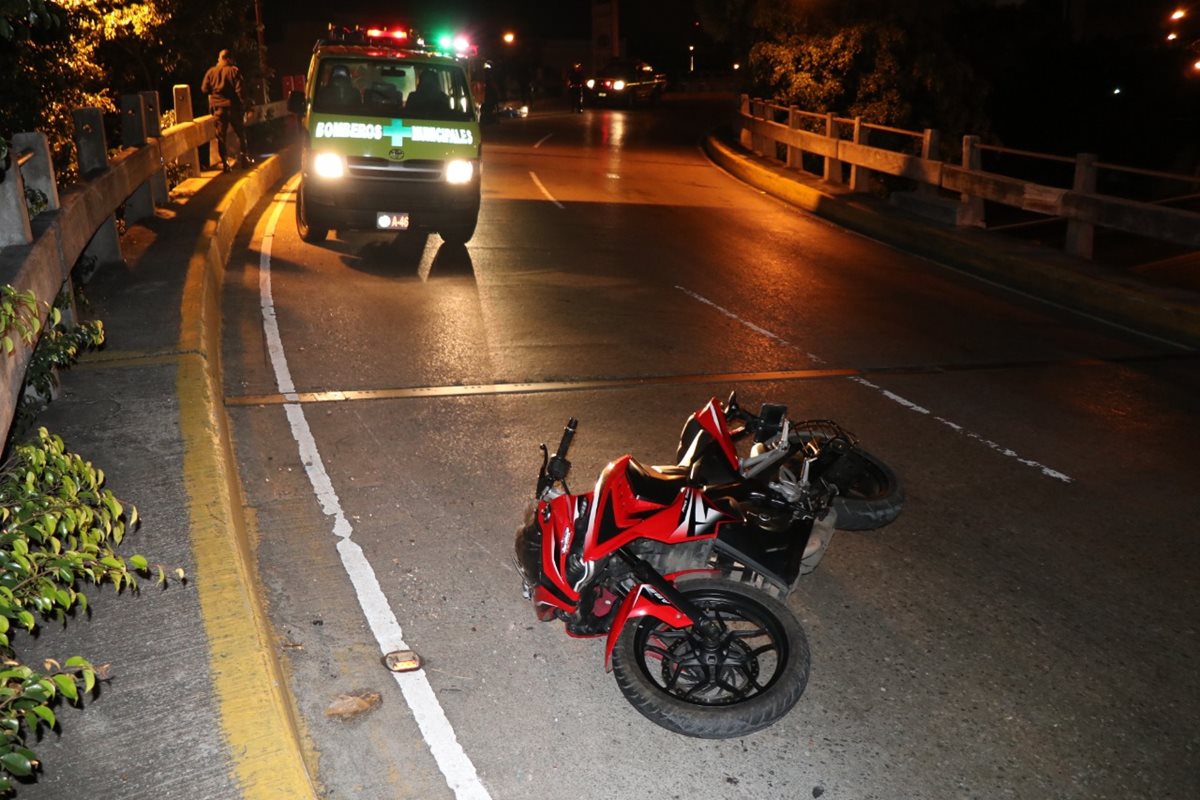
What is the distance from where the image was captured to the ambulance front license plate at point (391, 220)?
12766 millimetres

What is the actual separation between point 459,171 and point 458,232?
0.87 metres

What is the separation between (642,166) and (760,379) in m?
16.1

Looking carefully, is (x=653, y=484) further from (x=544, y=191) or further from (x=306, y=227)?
(x=544, y=191)

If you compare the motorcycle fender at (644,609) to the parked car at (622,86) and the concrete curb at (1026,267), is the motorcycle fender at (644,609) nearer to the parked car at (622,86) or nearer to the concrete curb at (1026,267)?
the concrete curb at (1026,267)

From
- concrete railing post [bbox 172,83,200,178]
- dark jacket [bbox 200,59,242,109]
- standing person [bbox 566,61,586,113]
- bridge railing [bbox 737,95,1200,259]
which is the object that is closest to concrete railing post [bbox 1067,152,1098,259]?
bridge railing [bbox 737,95,1200,259]

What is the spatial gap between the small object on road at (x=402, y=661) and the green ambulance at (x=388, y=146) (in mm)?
8797

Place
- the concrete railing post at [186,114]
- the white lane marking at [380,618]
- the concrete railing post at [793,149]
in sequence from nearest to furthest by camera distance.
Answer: the white lane marking at [380,618] → the concrete railing post at [186,114] → the concrete railing post at [793,149]

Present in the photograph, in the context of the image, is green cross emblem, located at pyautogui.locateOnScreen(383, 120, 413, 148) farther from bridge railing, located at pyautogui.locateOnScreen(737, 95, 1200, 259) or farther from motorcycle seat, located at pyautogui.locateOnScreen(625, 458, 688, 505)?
motorcycle seat, located at pyautogui.locateOnScreen(625, 458, 688, 505)

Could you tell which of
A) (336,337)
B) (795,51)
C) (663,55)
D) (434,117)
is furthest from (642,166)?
(663,55)

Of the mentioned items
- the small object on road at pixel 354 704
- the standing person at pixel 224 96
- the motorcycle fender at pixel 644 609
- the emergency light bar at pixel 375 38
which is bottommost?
the small object on road at pixel 354 704

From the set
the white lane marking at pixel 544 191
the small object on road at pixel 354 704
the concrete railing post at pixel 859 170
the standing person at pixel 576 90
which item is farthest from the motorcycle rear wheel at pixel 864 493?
the standing person at pixel 576 90

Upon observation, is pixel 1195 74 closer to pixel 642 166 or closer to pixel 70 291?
pixel 642 166

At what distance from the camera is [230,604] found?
4.53 m

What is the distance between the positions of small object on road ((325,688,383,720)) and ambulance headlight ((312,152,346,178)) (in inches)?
361
